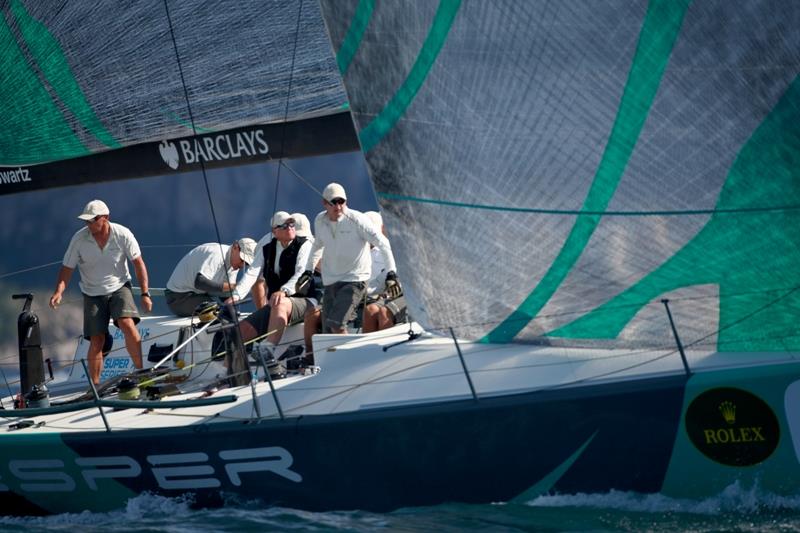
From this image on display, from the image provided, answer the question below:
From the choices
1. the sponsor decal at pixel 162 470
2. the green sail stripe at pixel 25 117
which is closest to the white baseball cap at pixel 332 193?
the sponsor decal at pixel 162 470

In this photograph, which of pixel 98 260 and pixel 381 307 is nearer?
pixel 381 307

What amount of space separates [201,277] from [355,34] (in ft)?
Answer: 8.00

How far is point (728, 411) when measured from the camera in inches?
171

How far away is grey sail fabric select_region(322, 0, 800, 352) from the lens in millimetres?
4434

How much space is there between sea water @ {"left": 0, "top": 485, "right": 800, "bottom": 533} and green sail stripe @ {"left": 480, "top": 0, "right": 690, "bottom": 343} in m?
0.77

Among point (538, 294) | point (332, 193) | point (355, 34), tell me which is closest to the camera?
point (538, 294)

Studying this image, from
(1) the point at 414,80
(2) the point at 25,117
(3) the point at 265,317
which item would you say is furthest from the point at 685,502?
(2) the point at 25,117

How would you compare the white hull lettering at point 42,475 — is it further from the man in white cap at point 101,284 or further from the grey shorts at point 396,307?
the grey shorts at point 396,307

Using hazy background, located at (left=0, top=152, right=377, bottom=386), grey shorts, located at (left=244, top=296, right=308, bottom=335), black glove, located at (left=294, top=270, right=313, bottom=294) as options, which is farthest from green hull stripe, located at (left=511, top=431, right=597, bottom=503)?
hazy background, located at (left=0, top=152, right=377, bottom=386)

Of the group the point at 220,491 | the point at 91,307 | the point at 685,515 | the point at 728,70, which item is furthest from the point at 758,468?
the point at 91,307

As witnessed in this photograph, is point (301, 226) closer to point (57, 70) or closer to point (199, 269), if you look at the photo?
point (199, 269)

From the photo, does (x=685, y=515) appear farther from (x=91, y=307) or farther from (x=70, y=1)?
(x=70, y=1)

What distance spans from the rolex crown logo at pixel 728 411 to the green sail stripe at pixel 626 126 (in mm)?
761

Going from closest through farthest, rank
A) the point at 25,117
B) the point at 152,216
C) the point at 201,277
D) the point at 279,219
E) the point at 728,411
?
the point at 728,411 → the point at 279,219 → the point at 25,117 → the point at 201,277 → the point at 152,216
